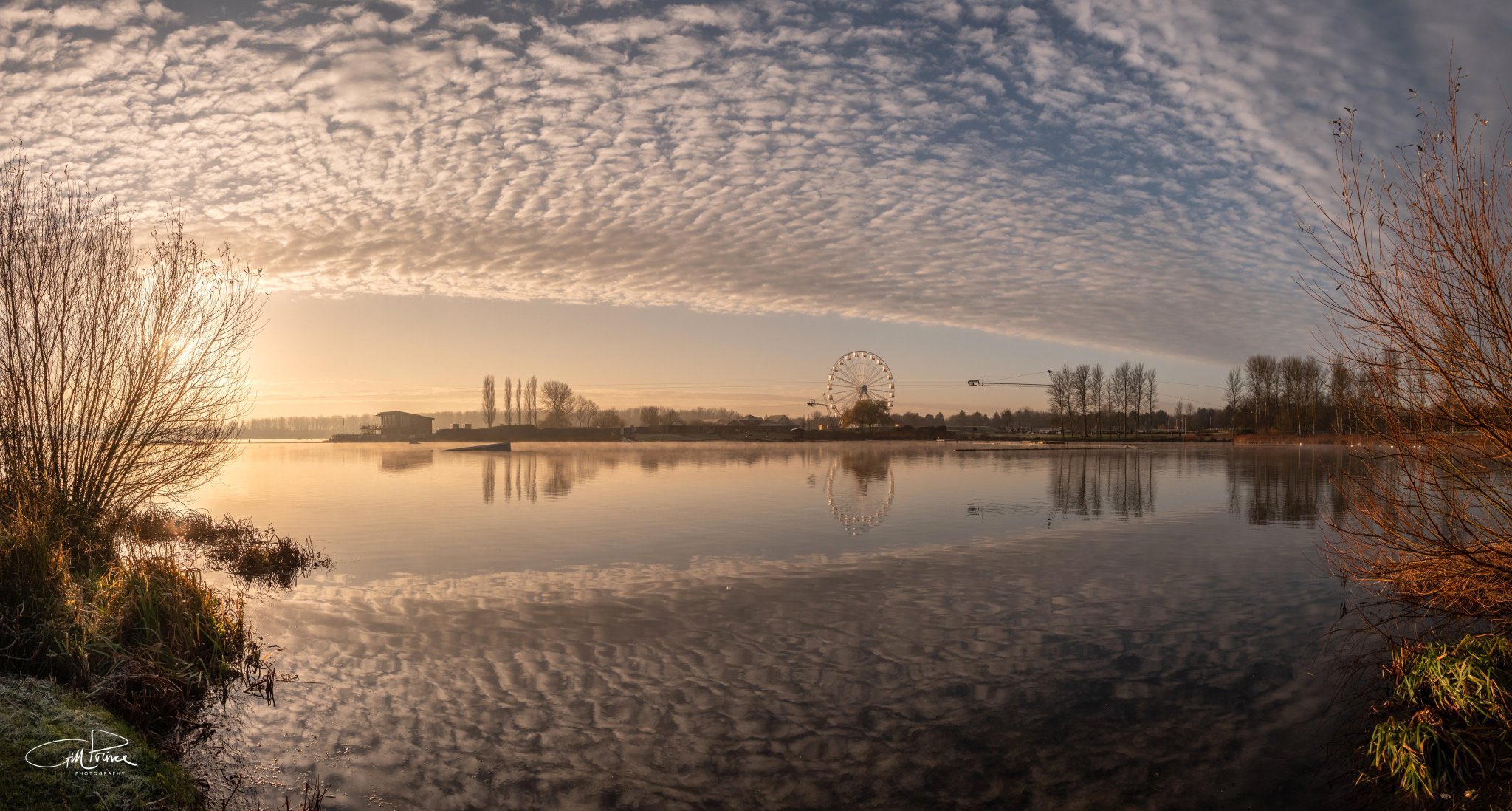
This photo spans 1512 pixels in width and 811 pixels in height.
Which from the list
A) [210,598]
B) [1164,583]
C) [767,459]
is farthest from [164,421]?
[767,459]

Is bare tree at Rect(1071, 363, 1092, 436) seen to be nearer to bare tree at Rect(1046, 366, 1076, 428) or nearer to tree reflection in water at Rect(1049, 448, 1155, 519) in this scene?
bare tree at Rect(1046, 366, 1076, 428)

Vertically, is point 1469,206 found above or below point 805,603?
above

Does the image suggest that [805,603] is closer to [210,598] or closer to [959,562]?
[959,562]

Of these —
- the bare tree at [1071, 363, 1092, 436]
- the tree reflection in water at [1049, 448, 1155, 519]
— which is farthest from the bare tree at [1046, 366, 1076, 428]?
the tree reflection in water at [1049, 448, 1155, 519]

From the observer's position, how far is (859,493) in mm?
32656

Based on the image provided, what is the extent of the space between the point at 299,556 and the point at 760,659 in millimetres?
12885

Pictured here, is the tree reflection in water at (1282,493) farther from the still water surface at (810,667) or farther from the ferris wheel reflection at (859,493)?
the ferris wheel reflection at (859,493)

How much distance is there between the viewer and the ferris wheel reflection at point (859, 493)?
79.7 ft

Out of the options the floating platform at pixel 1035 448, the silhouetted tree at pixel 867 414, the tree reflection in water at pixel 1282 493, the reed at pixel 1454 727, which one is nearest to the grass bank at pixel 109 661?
the reed at pixel 1454 727

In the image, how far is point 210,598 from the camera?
1164cm

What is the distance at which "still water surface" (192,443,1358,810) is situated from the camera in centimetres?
722

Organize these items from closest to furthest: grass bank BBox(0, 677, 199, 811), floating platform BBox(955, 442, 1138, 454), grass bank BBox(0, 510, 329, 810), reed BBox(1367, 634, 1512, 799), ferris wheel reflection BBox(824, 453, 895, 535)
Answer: grass bank BBox(0, 677, 199, 811), grass bank BBox(0, 510, 329, 810), reed BBox(1367, 634, 1512, 799), ferris wheel reflection BBox(824, 453, 895, 535), floating platform BBox(955, 442, 1138, 454)

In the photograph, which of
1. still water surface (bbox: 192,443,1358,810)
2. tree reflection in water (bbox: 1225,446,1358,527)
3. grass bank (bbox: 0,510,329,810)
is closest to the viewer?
grass bank (bbox: 0,510,329,810)

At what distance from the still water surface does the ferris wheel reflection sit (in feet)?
2.52
